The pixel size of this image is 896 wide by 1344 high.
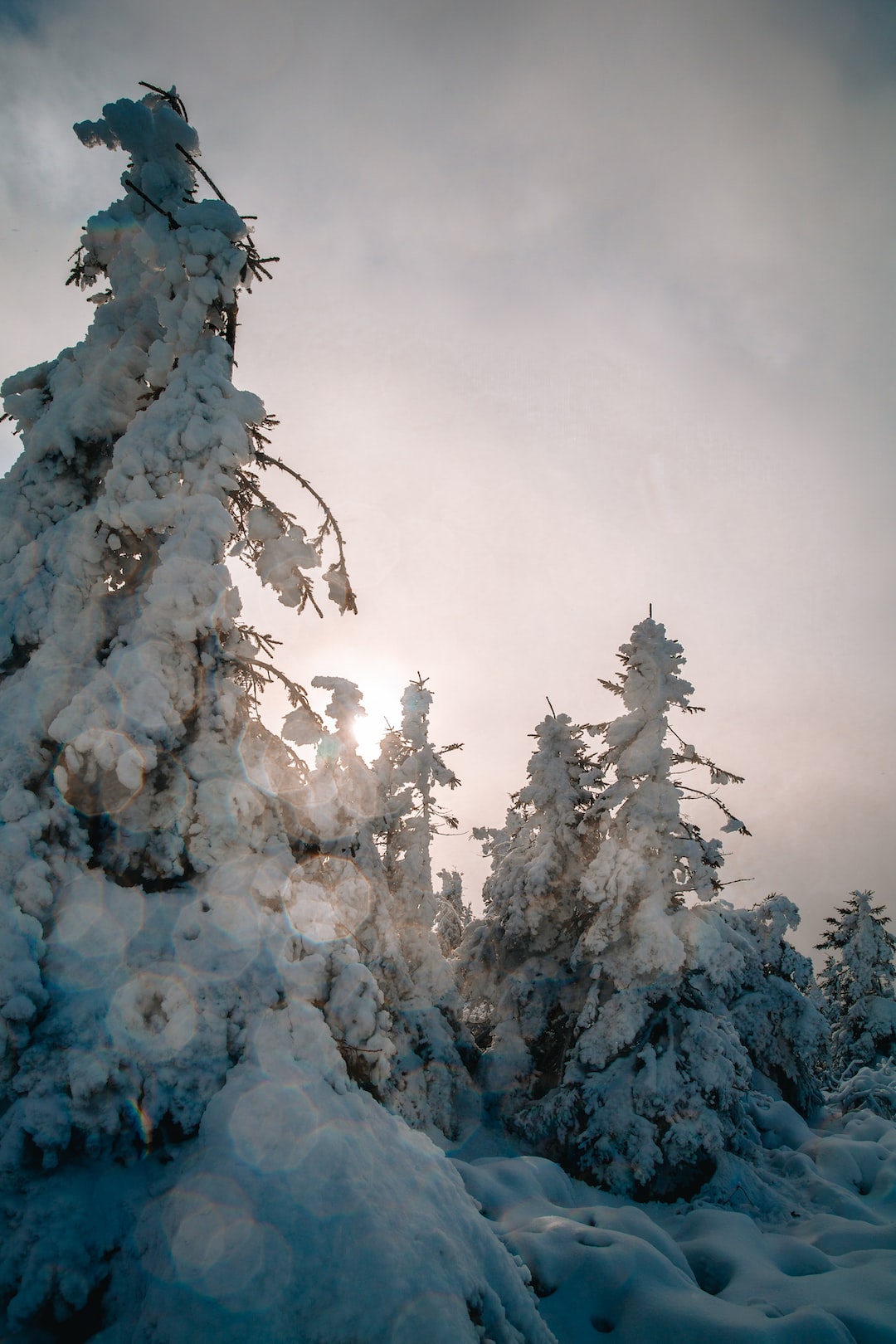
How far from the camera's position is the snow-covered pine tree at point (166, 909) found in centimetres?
365

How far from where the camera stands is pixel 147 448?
5812mm

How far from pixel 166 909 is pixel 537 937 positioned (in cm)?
1387

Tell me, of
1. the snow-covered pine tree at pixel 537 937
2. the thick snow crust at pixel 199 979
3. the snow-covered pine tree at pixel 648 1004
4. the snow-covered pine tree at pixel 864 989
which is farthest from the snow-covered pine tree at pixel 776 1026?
the snow-covered pine tree at pixel 864 989

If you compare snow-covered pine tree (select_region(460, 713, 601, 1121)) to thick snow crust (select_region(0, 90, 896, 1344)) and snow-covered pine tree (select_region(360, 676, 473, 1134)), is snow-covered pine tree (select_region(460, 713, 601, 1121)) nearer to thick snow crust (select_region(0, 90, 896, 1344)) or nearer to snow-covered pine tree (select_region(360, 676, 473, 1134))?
snow-covered pine tree (select_region(360, 676, 473, 1134))

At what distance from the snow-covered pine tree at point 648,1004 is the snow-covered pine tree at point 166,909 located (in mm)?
9301

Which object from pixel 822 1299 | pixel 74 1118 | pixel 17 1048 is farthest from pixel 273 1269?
pixel 822 1299

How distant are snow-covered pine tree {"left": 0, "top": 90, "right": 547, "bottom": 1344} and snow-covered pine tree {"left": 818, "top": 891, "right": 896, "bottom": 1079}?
3091 cm

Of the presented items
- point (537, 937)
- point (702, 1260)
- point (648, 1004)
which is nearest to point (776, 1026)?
point (648, 1004)

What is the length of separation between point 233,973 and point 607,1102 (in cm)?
1118

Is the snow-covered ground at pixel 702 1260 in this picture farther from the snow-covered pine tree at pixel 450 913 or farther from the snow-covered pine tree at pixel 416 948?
the snow-covered pine tree at pixel 450 913

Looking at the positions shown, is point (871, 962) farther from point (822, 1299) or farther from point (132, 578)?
point (132, 578)

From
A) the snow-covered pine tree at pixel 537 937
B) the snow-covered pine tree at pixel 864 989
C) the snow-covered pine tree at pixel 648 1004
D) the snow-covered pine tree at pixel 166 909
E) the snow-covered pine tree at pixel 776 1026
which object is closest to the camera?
the snow-covered pine tree at pixel 166 909

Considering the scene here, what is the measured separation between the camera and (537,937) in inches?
661

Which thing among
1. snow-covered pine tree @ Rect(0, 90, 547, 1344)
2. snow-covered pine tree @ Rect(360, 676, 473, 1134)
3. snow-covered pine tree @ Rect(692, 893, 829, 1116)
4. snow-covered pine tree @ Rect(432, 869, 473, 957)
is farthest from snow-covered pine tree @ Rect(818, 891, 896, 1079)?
snow-covered pine tree @ Rect(0, 90, 547, 1344)
